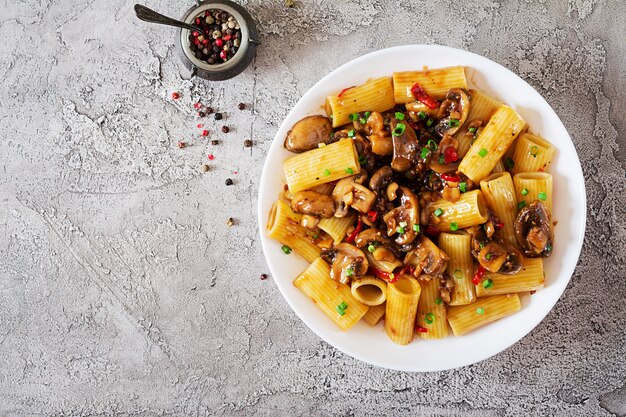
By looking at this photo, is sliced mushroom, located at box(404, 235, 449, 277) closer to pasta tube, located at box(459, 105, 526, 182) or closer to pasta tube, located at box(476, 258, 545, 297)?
pasta tube, located at box(476, 258, 545, 297)

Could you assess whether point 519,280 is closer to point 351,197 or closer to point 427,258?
point 427,258

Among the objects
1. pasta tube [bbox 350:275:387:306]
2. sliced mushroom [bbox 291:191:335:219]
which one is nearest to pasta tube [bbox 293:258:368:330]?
pasta tube [bbox 350:275:387:306]

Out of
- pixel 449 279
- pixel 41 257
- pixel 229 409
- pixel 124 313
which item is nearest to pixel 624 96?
pixel 449 279

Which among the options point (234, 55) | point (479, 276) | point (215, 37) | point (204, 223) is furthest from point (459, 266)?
point (215, 37)

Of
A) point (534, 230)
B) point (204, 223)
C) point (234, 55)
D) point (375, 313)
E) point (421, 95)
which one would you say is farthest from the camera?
point (204, 223)

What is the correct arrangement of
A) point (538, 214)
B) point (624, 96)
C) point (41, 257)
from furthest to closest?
point (41, 257) < point (624, 96) < point (538, 214)

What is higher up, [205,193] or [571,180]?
[571,180]

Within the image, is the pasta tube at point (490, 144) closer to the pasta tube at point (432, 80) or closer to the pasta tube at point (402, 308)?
the pasta tube at point (432, 80)

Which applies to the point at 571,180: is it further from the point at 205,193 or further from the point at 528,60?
the point at 205,193
